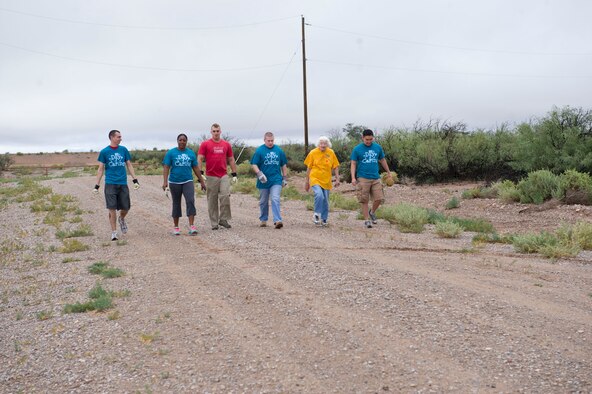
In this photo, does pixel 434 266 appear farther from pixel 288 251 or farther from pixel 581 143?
pixel 581 143

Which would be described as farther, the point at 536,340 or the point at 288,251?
the point at 288,251

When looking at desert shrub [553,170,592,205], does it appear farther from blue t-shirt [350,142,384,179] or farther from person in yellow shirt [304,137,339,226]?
person in yellow shirt [304,137,339,226]

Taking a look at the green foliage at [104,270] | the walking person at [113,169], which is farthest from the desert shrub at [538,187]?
the green foliage at [104,270]

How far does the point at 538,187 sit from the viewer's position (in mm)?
16484

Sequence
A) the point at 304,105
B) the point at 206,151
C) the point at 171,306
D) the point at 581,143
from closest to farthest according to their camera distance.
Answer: the point at 171,306 < the point at 206,151 < the point at 581,143 < the point at 304,105

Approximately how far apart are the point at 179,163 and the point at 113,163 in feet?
3.98

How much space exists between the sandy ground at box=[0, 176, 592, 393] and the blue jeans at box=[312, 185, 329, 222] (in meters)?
2.09

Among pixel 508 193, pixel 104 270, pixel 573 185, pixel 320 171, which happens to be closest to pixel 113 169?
pixel 104 270

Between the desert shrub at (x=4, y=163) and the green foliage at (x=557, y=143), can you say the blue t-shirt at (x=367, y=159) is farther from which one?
the desert shrub at (x=4, y=163)

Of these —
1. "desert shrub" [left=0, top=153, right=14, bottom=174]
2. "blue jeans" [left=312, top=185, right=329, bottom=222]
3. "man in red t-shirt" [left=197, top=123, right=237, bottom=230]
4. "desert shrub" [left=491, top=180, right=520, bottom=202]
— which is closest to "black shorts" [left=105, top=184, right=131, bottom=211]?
"man in red t-shirt" [left=197, top=123, right=237, bottom=230]

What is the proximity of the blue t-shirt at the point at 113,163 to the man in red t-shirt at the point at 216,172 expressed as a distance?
1.44 metres

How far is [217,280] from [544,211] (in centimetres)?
1006

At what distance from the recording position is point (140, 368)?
16.8ft

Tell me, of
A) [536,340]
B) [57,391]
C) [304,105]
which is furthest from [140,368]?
[304,105]
